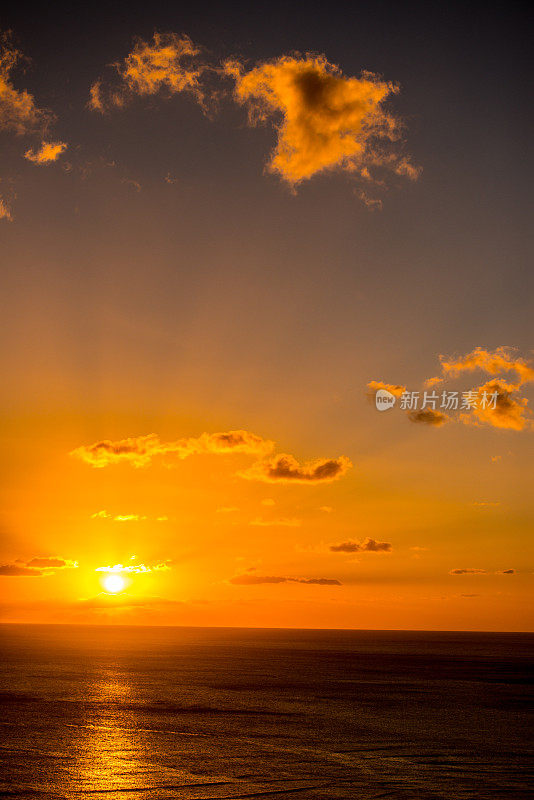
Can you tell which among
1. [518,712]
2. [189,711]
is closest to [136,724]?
[189,711]

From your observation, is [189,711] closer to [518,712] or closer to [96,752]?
[96,752]

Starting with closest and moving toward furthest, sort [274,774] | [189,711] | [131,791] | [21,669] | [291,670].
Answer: [131,791] → [274,774] → [189,711] → [21,669] → [291,670]

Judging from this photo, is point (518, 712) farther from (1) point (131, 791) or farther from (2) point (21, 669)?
(2) point (21, 669)

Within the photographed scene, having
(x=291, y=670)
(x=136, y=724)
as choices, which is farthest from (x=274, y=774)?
(x=291, y=670)

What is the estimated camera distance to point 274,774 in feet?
102

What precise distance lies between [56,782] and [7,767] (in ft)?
13.0

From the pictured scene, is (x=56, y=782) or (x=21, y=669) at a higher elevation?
(x=56, y=782)

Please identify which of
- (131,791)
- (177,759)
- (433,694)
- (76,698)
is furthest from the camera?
(433,694)

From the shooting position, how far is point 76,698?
59281mm

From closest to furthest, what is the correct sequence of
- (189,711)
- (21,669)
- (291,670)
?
(189,711) → (21,669) → (291,670)

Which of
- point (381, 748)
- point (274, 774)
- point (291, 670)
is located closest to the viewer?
point (274, 774)

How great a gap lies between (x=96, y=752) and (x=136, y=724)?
8950 mm

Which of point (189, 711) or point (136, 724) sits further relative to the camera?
point (189, 711)

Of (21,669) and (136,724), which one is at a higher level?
(136,724)
